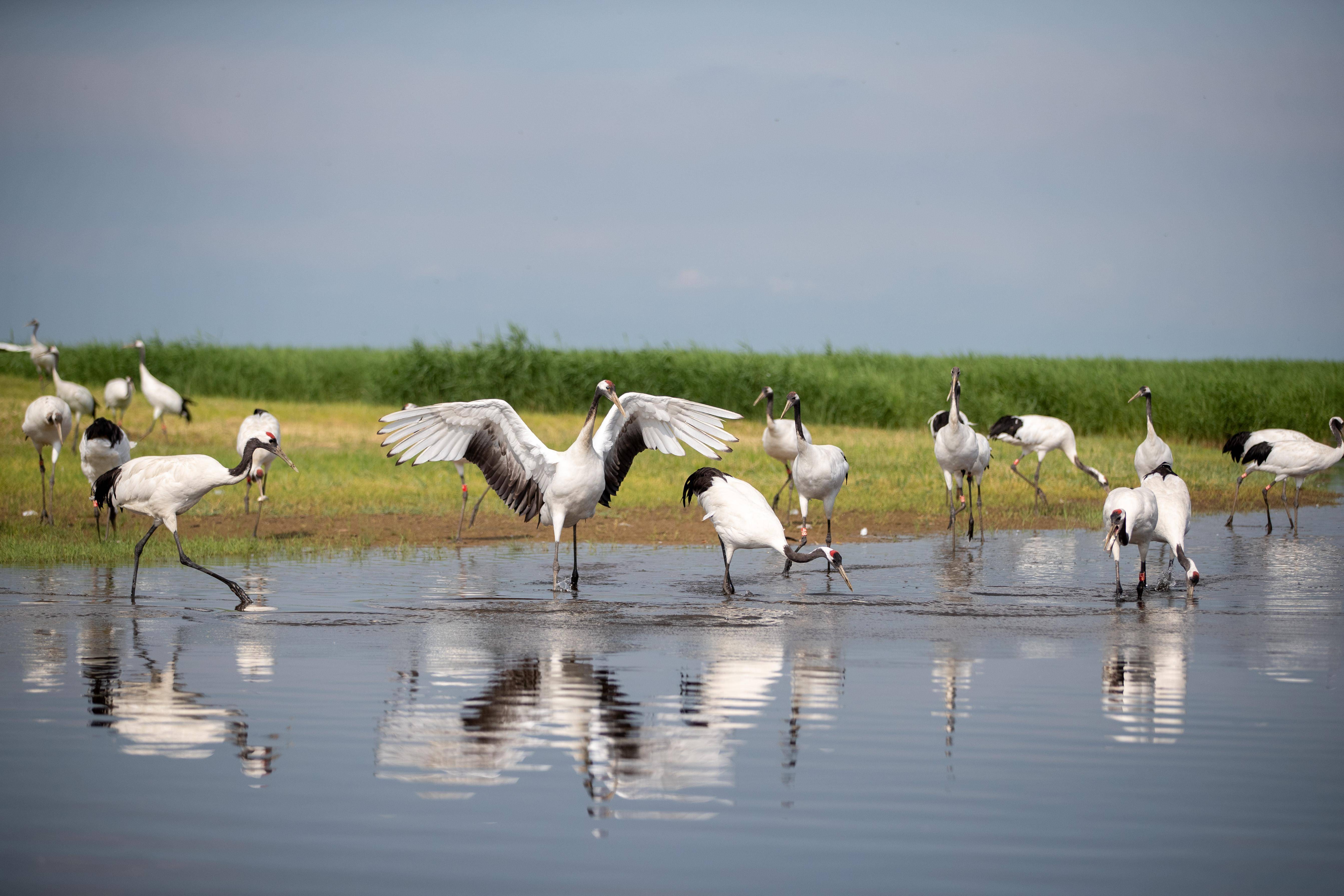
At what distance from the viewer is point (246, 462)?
1034 cm

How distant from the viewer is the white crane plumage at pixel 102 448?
1429 centimetres

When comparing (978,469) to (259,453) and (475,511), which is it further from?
(259,453)

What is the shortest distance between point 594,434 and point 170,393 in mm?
15121

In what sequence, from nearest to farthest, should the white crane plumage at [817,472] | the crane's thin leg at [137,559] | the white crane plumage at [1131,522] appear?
1. the crane's thin leg at [137,559]
2. the white crane plumage at [1131,522]
3. the white crane plumage at [817,472]

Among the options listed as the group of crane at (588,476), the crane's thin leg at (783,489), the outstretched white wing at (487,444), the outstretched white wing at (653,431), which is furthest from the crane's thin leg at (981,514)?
the outstretched white wing at (487,444)

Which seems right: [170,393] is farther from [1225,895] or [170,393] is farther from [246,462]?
[1225,895]

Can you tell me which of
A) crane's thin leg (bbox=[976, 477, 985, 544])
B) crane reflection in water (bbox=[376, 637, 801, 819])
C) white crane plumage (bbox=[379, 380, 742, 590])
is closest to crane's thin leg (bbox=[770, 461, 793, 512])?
crane's thin leg (bbox=[976, 477, 985, 544])

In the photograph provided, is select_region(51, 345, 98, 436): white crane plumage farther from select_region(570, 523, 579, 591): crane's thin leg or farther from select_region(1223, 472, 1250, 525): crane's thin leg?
select_region(1223, 472, 1250, 525): crane's thin leg

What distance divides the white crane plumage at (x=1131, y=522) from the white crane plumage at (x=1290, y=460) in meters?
5.93

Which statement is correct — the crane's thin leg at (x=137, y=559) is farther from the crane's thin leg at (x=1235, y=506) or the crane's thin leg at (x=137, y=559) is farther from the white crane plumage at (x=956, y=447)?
the crane's thin leg at (x=1235, y=506)

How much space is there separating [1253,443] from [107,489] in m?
13.4

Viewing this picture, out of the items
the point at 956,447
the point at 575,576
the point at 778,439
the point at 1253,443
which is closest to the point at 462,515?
the point at 575,576

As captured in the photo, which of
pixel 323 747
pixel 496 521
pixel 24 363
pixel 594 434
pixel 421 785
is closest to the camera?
pixel 421 785

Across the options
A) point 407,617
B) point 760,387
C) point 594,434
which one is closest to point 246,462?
point 407,617
